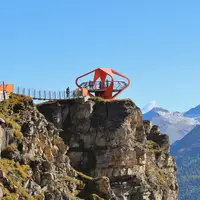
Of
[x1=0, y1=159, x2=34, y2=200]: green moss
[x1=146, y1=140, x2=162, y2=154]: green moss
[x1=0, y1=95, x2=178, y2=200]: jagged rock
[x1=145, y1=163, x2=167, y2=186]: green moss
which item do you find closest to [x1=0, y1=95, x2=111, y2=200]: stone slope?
[x1=0, y1=159, x2=34, y2=200]: green moss

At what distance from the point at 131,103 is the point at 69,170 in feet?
99.6

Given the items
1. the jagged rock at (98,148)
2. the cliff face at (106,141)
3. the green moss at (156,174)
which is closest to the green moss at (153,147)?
the jagged rock at (98,148)

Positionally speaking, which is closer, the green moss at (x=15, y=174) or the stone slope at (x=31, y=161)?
the green moss at (x=15, y=174)

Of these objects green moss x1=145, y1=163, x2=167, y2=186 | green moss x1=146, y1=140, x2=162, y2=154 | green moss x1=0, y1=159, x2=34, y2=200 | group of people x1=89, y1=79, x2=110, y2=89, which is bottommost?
green moss x1=0, y1=159, x2=34, y2=200

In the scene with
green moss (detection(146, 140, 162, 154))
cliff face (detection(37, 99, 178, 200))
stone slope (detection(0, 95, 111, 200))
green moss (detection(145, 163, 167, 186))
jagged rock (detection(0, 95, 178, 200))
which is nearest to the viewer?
stone slope (detection(0, 95, 111, 200))

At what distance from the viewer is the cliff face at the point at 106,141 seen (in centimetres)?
12581

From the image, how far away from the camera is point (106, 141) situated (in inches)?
5030

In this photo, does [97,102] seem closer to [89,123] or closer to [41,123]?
[89,123]

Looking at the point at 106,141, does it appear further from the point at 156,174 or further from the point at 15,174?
the point at 15,174

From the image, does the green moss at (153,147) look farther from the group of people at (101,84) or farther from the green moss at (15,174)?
the green moss at (15,174)

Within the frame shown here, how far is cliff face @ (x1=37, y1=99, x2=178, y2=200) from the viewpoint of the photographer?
413ft

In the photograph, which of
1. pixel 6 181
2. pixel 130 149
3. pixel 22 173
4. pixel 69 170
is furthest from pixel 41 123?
pixel 130 149

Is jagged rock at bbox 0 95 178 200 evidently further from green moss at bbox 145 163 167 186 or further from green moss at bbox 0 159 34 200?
green moss at bbox 0 159 34 200

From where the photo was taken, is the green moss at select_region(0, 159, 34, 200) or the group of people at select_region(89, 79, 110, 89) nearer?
the green moss at select_region(0, 159, 34, 200)
